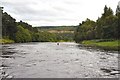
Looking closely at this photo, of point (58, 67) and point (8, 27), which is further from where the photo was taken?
point (8, 27)

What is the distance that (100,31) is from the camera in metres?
127

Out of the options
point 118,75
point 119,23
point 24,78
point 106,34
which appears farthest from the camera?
point 106,34

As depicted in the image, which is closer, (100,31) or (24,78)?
(24,78)

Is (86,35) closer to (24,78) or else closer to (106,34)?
(106,34)

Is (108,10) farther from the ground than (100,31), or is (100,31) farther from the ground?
(108,10)

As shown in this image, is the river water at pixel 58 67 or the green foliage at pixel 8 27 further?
the green foliage at pixel 8 27

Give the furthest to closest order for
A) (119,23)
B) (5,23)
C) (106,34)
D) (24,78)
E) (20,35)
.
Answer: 1. (20,35)
2. (5,23)
3. (106,34)
4. (119,23)
5. (24,78)

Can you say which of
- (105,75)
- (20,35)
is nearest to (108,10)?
(20,35)

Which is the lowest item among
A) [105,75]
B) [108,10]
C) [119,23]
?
[105,75]

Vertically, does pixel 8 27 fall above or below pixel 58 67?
above

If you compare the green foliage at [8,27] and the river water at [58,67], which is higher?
the green foliage at [8,27]

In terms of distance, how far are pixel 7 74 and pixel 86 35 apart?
139m

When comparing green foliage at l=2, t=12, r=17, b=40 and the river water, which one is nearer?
the river water

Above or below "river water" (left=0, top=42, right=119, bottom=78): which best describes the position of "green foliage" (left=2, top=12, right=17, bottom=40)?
above
